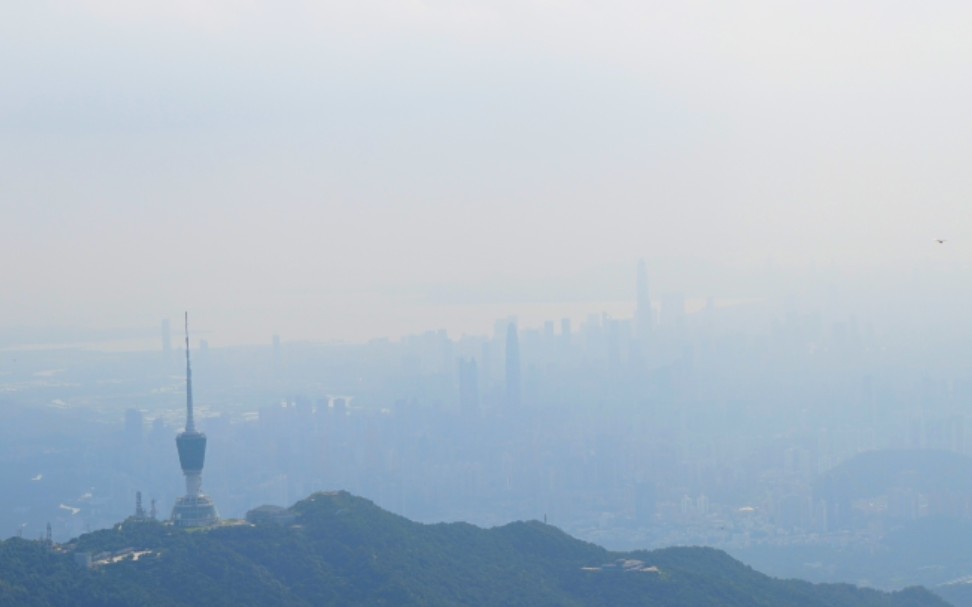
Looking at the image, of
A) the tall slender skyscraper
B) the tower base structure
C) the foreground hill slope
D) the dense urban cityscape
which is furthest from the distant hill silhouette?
the tower base structure

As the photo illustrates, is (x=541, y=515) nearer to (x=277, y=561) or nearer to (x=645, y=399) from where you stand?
(x=645, y=399)

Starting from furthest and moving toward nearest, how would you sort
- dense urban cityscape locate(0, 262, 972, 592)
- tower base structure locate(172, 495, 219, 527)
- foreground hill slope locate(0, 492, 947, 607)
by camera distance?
dense urban cityscape locate(0, 262, 972, 592)
tower base structure locate(172, 495, 219, 527)
foreground hill slope locate(0, 492, 947, 607)

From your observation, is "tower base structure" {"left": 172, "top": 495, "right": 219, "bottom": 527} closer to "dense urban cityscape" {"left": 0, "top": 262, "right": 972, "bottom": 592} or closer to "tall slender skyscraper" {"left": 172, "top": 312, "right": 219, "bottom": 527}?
"tall slender skyscraper" {"left": 172, "top": 312, "right": 219, "bottom": 527}

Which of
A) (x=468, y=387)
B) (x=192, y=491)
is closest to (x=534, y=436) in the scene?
(x=468, y=387)


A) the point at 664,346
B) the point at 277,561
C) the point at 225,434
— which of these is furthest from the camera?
the point at 664,346

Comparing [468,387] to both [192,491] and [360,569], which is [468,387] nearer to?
[192,491]

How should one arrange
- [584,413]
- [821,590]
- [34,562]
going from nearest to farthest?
[34,562], [821,590], [584,413]

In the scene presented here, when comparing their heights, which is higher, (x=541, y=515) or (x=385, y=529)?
(x=385, y=529)

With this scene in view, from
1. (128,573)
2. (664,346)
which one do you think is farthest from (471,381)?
(128,573)
